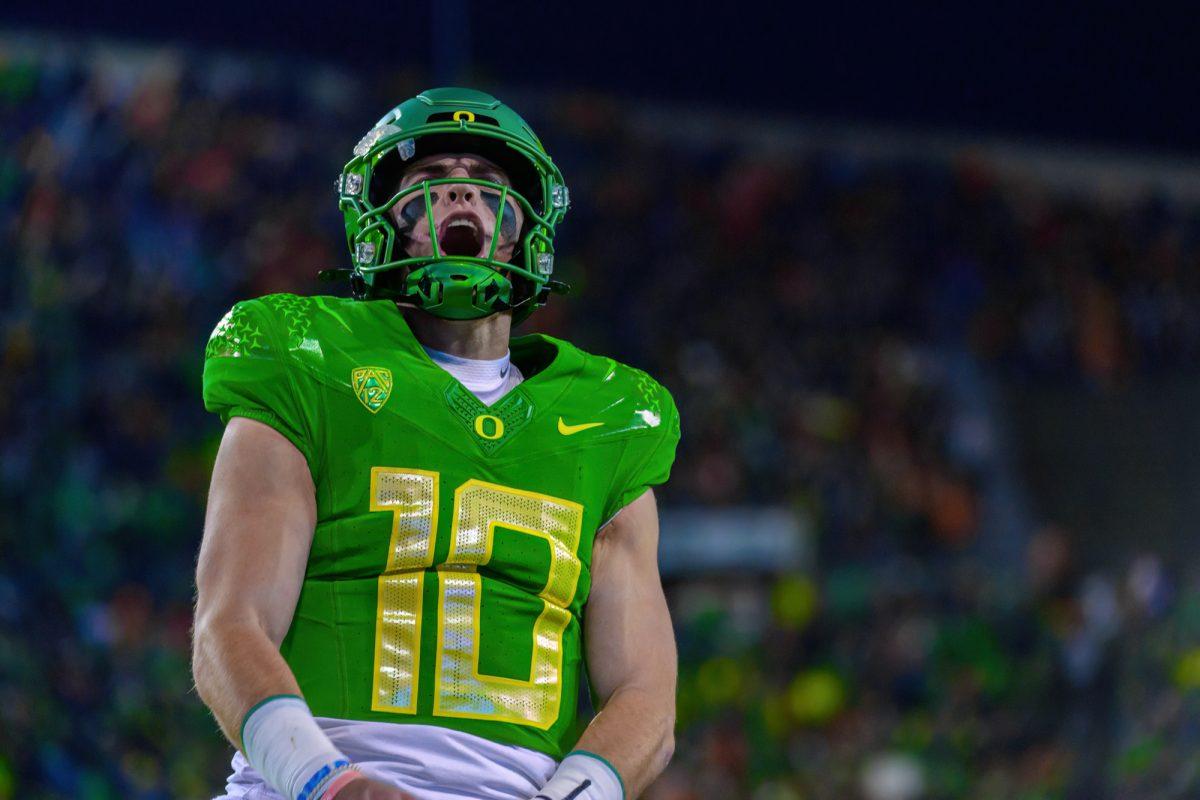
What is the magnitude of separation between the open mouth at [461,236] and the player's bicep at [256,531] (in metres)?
0.39

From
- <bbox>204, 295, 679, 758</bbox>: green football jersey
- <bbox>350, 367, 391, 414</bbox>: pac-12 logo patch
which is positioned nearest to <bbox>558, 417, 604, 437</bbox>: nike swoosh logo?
<bbox>204, 295, 679, 758</bbox>: green football jersey

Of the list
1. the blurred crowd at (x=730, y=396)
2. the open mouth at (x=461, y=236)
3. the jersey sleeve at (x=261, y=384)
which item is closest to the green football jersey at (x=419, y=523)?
the jersey sleeve at (x=261, y=384)

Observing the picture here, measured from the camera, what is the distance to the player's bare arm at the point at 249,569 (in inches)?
76.7

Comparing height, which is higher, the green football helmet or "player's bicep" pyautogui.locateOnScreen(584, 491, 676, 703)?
the green football helmet

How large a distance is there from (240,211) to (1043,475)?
5.36m

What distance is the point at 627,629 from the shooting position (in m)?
2.31

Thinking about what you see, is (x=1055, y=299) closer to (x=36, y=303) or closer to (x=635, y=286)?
(x=635, y=286)

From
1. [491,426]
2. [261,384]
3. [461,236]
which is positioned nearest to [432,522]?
[491,426]

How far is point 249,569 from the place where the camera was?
203 cm

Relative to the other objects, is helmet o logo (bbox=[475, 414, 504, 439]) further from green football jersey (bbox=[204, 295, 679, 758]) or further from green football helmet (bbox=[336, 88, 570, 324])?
green football helmet (bbox=[336, 88, 570, 324])

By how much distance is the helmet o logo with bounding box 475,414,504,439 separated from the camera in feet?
7.23

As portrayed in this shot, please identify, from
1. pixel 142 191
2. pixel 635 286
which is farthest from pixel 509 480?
pixel 635 286

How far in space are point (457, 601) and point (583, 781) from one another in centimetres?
28

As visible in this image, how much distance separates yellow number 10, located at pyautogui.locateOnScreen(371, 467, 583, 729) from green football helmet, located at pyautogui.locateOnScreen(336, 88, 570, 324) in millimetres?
299
